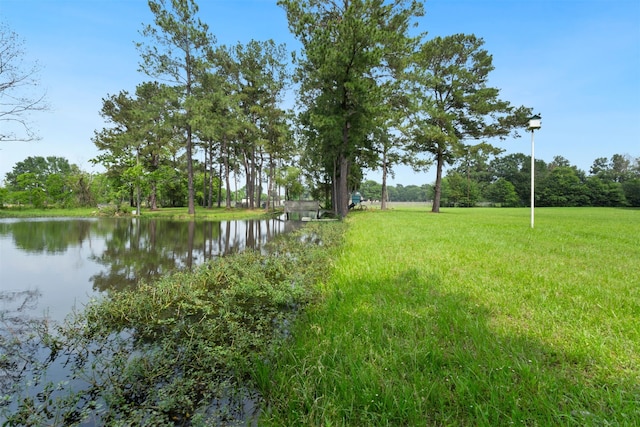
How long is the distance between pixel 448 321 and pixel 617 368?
3.80 ft

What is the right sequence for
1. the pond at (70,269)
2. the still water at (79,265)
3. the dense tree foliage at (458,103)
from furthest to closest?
1. the dense tree foliage at (458,103)
2. the still water at (79,265)
3. the pond at (70,269)

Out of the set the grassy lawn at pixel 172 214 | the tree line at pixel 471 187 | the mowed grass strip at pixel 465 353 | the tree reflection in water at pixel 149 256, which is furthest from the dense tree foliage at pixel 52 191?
the mowed grass strip at pixel 465 353

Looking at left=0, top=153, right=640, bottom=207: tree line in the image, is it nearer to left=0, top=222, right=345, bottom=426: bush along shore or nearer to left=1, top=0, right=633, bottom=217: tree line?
left=1, top=0, right=633, bottom=217: tree line

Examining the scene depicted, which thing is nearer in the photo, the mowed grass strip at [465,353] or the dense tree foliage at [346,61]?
the mowed grass strip at [465,353]

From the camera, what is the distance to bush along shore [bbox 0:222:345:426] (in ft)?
6.53

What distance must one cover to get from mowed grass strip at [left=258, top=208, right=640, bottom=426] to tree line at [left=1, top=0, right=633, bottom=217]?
14.4 metres

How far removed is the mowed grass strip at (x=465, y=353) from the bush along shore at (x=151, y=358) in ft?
1.03

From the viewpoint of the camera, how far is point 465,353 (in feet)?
7.35

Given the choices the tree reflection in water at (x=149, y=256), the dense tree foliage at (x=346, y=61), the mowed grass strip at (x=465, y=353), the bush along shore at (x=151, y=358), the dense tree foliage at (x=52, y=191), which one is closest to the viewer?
the mowed grass strip at (x=465, y=353)

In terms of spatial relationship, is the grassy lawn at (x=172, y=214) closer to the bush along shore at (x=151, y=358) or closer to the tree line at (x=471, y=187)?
the tree line at (x=471, y=187)

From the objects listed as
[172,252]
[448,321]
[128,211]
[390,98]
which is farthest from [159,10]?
[448,321]

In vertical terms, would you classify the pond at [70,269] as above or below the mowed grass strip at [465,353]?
below

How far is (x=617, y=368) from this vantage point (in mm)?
2004

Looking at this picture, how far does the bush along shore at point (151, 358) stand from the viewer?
1.99 metres
